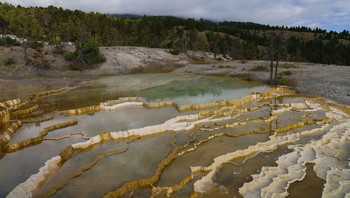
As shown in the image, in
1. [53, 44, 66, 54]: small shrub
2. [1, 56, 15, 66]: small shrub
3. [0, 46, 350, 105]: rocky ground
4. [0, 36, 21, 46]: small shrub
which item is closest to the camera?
[0, 46, 350, 105]: rocky ground

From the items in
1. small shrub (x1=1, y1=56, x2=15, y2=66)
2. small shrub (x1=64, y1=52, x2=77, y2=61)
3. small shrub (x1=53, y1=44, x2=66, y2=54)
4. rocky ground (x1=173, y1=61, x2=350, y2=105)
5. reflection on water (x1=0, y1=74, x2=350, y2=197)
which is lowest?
reflection on water (x1=0, y1=74, x2=350, y2=197)

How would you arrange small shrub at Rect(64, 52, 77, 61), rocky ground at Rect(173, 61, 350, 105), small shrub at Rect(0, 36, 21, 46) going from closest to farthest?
rocky ground at Rect(173, 61, 350, 105) → small shrub at Rect(64, 52, 77, 61) → small shrub at Rect(0, 36, 21, 46)

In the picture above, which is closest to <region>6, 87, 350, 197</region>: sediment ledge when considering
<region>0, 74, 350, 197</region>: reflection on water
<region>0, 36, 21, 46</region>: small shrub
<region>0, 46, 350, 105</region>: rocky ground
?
<region>0, 74, 350, 197</region>: reflection on water

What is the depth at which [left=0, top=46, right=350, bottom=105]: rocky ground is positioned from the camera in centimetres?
2074

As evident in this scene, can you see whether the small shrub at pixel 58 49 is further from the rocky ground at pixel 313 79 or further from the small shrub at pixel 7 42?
the rocky ground at pixel 313 79

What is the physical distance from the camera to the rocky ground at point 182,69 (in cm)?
2074

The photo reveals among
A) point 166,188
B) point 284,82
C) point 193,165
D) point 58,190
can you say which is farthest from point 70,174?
point 284,82

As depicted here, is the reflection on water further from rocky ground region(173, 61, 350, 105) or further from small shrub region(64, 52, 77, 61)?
small shrub region(64, 52, 77, 61)

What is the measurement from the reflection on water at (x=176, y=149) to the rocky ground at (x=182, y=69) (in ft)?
19.5

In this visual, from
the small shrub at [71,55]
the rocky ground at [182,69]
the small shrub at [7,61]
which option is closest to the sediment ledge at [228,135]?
the rocky ground at [182,69]

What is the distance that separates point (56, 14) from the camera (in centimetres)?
6288

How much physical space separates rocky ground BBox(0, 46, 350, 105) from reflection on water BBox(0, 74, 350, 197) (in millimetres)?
5957

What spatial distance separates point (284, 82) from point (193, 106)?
46.0 ft

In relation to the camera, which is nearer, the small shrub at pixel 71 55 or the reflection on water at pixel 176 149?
the reflection on water at pixel 176 149
